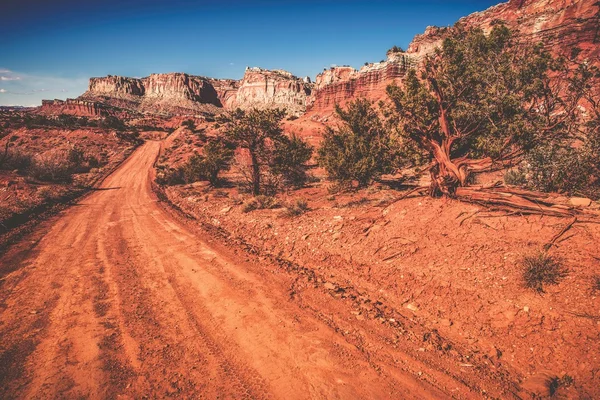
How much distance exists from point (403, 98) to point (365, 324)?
309 inches

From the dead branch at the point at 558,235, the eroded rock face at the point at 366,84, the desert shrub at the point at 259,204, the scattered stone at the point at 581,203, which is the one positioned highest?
the eroded rock face at the point at 366,84

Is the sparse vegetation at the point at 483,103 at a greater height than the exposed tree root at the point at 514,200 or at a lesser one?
greater

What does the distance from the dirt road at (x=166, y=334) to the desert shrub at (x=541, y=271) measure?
3.01 metres

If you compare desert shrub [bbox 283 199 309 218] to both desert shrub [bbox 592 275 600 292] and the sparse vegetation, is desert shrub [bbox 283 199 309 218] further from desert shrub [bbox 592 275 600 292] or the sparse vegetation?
desert shrub [bbox 592 275 600 292]

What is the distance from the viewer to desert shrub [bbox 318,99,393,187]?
1492 cm

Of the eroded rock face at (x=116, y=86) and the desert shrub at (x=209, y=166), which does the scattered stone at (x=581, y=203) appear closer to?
the desert shrub at (x=209, y=166)

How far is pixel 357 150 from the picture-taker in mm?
15578

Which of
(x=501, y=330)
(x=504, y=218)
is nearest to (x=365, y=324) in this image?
(x=501, y=330)

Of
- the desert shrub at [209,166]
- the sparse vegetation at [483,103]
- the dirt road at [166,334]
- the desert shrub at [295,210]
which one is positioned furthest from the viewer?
the desert shrub at [209,166]

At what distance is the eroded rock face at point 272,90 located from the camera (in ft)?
414

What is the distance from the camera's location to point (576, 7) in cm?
4031

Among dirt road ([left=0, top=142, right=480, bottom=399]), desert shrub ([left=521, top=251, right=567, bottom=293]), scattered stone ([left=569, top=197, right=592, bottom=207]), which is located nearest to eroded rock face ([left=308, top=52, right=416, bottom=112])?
scattered stone ([left=569, top=197, right=592, bottom=207])

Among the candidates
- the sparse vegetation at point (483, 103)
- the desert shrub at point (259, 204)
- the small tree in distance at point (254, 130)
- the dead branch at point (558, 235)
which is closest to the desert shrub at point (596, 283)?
the dead branch at point (558, 235)

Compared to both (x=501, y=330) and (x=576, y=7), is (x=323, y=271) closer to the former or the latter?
(x=501, y=330)
